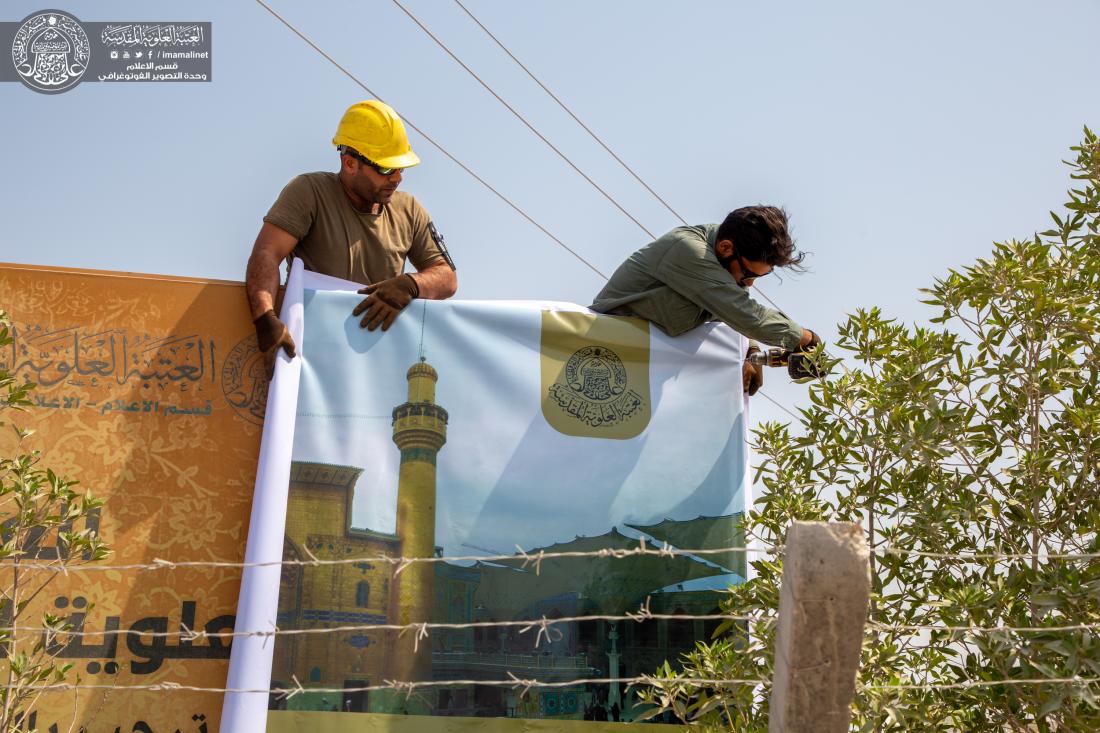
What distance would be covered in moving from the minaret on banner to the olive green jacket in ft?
2.63

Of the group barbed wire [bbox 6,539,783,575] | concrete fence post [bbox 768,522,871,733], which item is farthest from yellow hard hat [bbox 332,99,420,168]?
concrete fence post [bbox 768,522,871,733]

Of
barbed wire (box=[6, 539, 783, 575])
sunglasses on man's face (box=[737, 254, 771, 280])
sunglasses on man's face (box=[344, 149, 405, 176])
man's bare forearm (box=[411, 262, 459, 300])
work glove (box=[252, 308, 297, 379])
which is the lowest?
barbed wire (box=[6, 539, 783, 575])

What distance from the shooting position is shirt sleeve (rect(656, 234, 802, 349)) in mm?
4086

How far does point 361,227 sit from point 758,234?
55.8 inches

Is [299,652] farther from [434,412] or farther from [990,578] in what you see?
[990,578]

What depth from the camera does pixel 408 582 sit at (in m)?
3.71

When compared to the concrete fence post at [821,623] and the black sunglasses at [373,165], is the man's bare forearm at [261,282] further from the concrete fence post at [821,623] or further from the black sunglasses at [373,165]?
the concrete fence post at [821,623]

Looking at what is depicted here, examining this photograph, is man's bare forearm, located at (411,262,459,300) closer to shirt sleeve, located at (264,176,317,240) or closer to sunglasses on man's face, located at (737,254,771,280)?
shirt sleeve, located at (264,176,317,240)

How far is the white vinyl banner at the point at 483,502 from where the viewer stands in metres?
3.58

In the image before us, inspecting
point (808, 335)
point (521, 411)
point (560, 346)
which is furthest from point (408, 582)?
point (808, 335)

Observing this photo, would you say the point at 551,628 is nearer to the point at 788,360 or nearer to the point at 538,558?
the point at 788,360

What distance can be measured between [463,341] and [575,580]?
0.88m

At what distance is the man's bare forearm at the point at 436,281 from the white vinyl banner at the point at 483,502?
83 mm

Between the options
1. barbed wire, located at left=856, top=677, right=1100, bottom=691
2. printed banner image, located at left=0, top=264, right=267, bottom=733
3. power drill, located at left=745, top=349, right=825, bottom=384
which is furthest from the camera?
power drill, located at left=745, top=349, right=825, bottom=384
